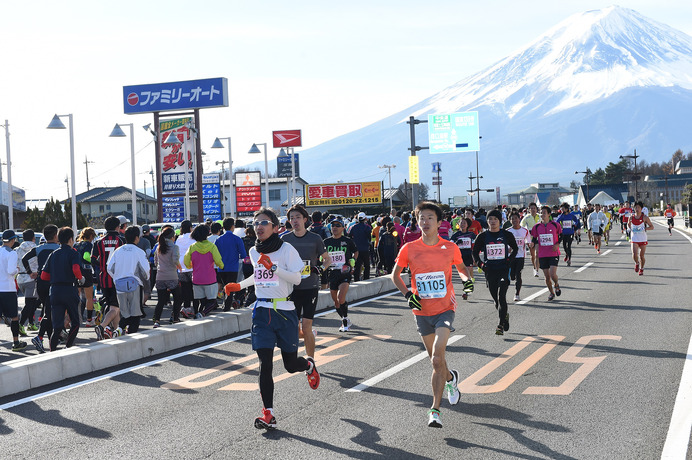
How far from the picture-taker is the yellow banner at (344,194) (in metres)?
78.5

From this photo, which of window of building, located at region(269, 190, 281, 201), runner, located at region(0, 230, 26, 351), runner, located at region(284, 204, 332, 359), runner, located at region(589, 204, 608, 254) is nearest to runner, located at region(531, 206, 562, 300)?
runner, located at region(284, 204, 332, 359)

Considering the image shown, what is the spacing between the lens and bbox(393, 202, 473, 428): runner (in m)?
7.20

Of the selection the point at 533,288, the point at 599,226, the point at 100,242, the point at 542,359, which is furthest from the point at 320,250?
the point at 599,226

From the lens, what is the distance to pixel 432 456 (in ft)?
19.3

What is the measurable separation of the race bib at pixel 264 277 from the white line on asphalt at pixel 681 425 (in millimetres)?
3386

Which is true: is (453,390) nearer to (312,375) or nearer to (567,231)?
(312,375)

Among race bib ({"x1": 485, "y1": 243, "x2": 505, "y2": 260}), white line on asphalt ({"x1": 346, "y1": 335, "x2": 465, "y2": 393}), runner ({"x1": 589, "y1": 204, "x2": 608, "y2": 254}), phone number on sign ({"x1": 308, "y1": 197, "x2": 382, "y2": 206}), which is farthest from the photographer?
phone number on sign ({"x1": 308, "y1": 197, "x2": 382, "y2": 206})

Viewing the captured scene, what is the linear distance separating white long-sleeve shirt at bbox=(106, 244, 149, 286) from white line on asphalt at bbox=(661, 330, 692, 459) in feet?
24.0

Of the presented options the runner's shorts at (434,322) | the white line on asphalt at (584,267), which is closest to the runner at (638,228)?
the white line on asphalt at (584,267)

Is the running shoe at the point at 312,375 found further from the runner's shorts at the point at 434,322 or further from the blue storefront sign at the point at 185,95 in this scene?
the blue storefront sign at the point at 185,95

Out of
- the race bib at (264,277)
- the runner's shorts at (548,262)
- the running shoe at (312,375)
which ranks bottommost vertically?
the running shoe at (312,375)

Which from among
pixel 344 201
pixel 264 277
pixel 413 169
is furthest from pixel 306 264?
pixel 344 201

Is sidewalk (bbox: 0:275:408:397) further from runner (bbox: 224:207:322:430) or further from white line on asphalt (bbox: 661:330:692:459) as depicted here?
white line on asphalt (bbox: 661:330:692:459)

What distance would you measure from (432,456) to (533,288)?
1328 cm
